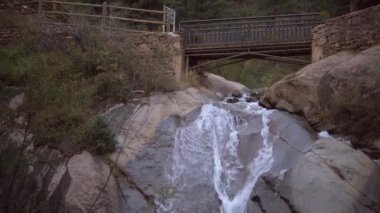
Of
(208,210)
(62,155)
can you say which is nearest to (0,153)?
(62,155)

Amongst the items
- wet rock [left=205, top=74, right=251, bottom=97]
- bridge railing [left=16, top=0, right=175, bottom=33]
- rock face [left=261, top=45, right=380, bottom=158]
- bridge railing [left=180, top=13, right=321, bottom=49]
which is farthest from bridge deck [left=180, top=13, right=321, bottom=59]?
rock face [left=261, top=45, right=380, bottom=158]

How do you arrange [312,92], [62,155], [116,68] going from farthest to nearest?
[116,68], [312,92], [62,155]

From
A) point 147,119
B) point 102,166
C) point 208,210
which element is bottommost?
point 208,210

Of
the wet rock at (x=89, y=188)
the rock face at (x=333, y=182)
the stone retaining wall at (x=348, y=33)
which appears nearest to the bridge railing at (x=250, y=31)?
the stone retaining wall at (x=348, y=33)

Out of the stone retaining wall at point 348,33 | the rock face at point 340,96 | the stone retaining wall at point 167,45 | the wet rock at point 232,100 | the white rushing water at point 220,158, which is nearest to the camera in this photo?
the white rushing water at point 220,158

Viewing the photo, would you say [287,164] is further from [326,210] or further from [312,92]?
[312,92]

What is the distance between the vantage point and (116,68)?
15.2 metres

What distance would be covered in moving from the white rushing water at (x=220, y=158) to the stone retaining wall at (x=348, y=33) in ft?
10.6

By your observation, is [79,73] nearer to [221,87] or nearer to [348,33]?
[221,87]

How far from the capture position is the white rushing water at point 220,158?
38.5ft

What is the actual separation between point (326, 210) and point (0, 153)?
6.56 metres

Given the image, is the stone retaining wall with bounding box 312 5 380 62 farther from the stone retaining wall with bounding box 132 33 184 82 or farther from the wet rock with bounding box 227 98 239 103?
the stone retaining wall with bounding box 132 33 184 82

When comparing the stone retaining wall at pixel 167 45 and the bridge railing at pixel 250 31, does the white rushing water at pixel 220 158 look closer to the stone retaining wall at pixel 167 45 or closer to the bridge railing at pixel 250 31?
the stone retaining wall at pixel 167 45

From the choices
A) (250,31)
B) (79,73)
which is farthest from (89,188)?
(250,31)
